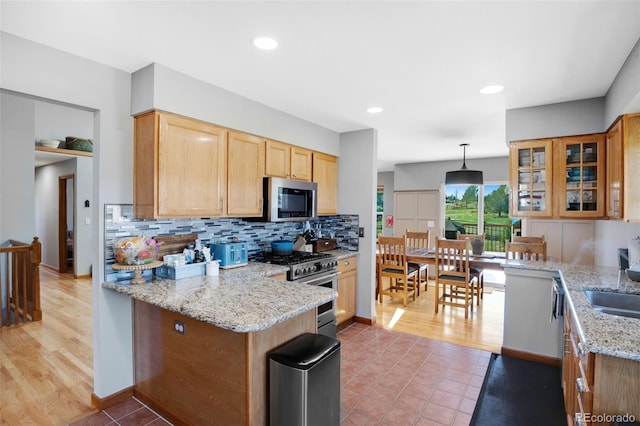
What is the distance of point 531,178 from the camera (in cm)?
318

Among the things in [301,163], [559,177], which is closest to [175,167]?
[301,163]

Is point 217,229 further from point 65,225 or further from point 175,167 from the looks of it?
point 65,225

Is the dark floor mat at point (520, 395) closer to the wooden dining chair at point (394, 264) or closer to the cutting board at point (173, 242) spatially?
the wooden dining chair at point (394, 264)

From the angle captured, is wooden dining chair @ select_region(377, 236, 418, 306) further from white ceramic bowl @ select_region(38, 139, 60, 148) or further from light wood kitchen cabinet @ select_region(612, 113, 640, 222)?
white ceramic bowl @ select_region(38, 139, 60, 148)

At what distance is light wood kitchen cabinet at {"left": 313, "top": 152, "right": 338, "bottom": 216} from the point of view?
3.92 meters

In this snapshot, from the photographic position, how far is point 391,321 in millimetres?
4164

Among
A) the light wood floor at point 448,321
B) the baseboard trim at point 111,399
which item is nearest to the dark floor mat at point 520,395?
the light wood floor at point 448,321

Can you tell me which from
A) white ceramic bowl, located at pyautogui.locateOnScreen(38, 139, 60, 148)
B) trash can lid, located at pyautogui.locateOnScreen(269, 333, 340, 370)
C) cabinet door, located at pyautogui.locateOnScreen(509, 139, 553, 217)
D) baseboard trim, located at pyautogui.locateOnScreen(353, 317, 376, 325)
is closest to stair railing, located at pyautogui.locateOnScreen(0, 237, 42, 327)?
white ceramic bowl, located at pyautogui.locateOnScreen(38, 139, 60, 148)

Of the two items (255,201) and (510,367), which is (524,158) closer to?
(510,367)

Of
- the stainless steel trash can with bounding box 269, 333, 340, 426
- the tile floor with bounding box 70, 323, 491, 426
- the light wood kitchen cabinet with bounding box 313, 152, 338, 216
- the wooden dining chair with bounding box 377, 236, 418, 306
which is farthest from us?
the wooden dining chair with bounding box 377, 236, 418, 306

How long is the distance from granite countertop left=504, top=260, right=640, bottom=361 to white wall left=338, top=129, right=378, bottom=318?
192cm

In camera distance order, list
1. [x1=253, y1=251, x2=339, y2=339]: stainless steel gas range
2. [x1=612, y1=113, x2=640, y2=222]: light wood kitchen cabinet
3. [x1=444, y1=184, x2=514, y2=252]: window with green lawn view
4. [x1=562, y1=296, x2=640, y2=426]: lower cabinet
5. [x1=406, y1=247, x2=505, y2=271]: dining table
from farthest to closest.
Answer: [x1=444, y1=184, x2=514, y2=252]: window with green lawn view
[x1=406, y1=247, x2=505, y2=271]: dining table
[x1=253, y1=251, x2=339, y2=339]: stainless steel gas range
[x1=612, y1=113, x2=640, y2=222]: light wood kitchen cabinet
[x1=562, y1=296, x2=640, y2=426]: lower cabinet

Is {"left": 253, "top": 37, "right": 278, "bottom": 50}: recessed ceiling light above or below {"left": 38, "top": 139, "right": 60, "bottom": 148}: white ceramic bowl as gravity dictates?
below

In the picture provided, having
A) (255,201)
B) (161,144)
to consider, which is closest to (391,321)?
(255,201)
